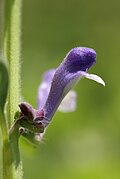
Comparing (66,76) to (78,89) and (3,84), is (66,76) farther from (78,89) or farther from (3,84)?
(78,89)

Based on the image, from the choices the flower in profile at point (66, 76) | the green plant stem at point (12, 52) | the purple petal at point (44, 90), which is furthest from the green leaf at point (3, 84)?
the purple petal at point (44, 90)

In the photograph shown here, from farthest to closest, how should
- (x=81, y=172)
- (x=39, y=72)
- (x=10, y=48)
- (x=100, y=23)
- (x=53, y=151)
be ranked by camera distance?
(x=100, y=23) → (x=39, y=72) → (x=53, y=151) → (x=81, y=172) → (x=10, y=48)

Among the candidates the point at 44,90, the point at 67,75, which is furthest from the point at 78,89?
the point at 67,75

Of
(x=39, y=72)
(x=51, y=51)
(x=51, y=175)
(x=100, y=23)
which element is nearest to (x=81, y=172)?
(x=51, y=175)

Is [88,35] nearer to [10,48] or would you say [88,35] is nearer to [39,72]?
[39,72]

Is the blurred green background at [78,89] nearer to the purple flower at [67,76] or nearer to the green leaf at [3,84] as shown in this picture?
the purple flower at [67,76]
